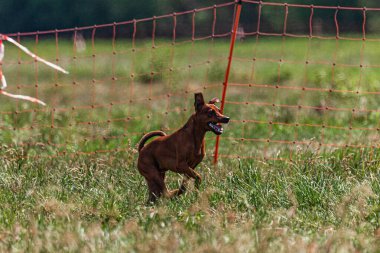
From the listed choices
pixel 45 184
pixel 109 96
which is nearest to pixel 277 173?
pixel 45 184

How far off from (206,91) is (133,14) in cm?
1085

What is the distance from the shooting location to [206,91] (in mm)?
15750

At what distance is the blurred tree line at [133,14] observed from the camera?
2539cm

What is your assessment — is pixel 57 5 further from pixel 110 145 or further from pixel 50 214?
pixel 50 214

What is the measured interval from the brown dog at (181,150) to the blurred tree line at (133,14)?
17.3 m

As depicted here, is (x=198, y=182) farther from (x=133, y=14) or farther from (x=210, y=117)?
(x=133, y=14)

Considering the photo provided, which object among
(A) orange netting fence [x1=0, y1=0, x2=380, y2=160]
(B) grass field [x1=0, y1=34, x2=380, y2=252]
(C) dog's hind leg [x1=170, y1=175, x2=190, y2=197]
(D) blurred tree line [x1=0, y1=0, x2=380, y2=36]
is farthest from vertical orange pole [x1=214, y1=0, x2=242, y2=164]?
(D) blurred tree line [x1=0, y1=0, x2=380, y2=36]

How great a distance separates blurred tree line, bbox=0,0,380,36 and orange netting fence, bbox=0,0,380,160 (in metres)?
0.10

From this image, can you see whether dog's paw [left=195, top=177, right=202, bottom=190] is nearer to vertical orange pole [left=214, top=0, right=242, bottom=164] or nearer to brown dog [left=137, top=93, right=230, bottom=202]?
brown dog [left=137, top=93, right=230, bottom=202]

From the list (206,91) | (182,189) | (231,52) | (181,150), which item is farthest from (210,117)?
(206,91)

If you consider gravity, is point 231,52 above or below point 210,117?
above

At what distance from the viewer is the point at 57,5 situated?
86.2 feet

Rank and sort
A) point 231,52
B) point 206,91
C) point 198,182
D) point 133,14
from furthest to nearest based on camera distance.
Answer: point 133,14, point 206,91, point 231,52, point 198,182

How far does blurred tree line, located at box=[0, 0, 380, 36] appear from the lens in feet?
83.3
